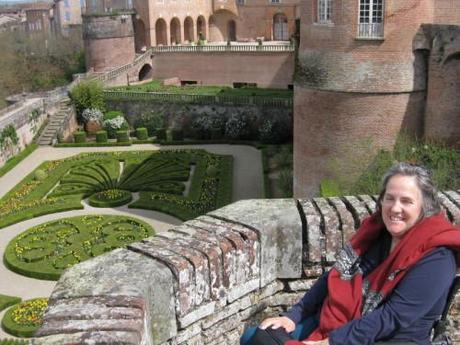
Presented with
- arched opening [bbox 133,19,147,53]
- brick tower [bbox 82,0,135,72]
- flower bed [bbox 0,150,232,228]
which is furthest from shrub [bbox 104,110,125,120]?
arched opening [bbox 133,19,147,53]

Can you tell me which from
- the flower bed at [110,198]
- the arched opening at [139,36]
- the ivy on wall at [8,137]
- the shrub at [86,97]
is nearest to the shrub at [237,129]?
the shrub at [86,97]

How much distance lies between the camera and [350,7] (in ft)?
43.6

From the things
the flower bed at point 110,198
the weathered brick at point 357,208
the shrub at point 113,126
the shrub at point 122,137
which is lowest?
the flower bed at point 110,198

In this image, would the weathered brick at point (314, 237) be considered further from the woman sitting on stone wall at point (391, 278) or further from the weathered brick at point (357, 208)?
the woman sitting on stone wall at point (391, 278)

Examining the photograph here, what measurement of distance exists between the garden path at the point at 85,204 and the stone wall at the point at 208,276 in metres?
10.2

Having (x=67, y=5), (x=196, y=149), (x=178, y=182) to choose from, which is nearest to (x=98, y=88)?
(x=196, y=149)

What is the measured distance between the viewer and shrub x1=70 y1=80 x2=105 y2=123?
3222 cm

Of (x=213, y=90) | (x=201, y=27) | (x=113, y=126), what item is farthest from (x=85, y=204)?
(x=201, y=27)

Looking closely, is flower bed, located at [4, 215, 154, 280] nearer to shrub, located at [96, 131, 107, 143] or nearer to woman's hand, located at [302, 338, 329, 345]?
shrub, located at [96, 131, 107, 143]

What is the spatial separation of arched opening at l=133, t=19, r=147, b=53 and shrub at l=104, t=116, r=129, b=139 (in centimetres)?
1131

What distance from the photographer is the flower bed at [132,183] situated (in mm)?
19969

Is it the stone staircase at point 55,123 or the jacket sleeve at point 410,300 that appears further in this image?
the stone staircase at point 55,123

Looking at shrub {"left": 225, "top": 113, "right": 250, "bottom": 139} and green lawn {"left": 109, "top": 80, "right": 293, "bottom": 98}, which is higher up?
green lawn {"left": 109, "top": 80, "right": 293, "bottom": 98}

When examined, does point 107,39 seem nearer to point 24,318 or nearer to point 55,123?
point 55,123
